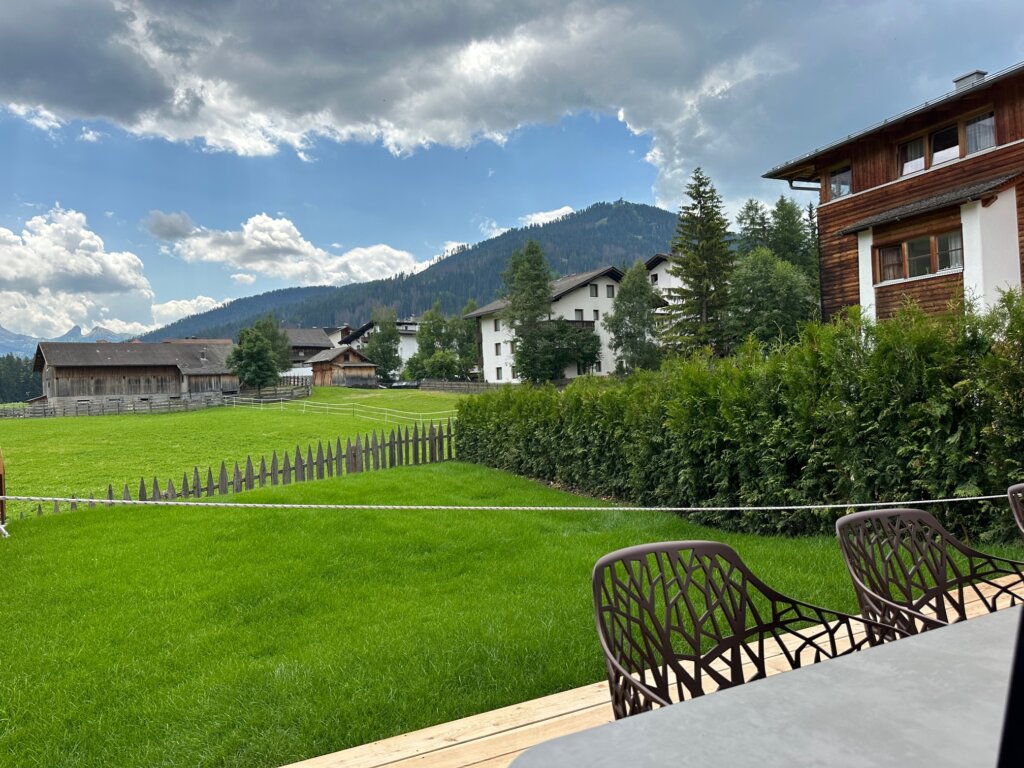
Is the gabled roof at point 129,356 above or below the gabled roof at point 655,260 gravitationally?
below

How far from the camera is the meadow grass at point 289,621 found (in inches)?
130

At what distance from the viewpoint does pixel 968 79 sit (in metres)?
15.9

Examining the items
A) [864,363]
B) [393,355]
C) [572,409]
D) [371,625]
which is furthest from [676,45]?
[393,355]

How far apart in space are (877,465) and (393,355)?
3124 inches

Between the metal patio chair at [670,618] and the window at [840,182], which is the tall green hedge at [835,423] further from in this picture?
the window at [840,182]

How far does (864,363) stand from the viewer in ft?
20.3

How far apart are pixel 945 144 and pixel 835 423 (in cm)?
1353

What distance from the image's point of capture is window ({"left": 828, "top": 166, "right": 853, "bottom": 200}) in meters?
17.9

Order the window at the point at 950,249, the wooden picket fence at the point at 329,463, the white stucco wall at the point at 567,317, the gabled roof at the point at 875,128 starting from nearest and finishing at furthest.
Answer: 1. the wooden picket fence at the point at 329,463
2. the gabled roof at the point at 875,128
3. the window at the point at 950,249
4. the white stucco wall at the point at 567,317

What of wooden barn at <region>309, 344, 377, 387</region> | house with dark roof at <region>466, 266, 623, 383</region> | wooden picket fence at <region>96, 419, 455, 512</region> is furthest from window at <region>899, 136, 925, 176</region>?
wooden barn at <region>309, 344, 377, 387</region>

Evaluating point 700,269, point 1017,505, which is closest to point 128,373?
point 700,269

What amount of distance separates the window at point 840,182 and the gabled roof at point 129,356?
181ft

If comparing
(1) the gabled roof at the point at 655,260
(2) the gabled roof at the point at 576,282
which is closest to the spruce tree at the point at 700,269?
(1) the gabled roof at the point at 655,260

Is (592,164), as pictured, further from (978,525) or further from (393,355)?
(978,525)
